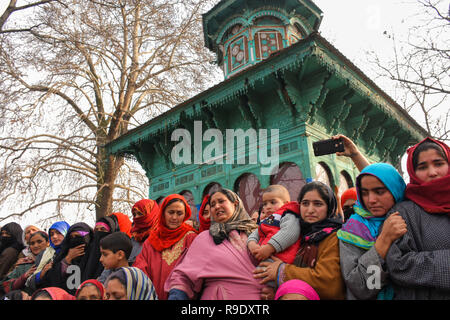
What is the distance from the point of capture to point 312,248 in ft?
6.03

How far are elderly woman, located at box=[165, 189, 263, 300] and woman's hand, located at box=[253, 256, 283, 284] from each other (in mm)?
105

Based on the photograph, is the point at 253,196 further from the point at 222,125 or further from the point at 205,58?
the point at 205,58

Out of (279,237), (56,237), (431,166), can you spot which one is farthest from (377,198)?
(56,237)

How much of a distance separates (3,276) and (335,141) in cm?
552

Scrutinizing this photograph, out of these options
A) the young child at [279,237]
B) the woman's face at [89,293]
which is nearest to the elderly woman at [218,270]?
the young child at [279,237]

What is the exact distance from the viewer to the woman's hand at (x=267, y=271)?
1.78 metres

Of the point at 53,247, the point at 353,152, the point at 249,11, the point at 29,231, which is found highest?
the point at 249,11

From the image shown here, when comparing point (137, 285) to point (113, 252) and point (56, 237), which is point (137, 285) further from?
point (56, 237)

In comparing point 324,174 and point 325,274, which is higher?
Result: point 324,174

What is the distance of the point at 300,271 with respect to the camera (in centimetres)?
171

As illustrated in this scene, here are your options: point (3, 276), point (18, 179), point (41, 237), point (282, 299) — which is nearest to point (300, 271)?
point (282, 299)

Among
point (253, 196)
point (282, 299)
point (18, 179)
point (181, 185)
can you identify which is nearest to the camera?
point (282, 299)

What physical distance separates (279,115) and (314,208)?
4692 millimetres

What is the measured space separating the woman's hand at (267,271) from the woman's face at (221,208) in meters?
0.55
